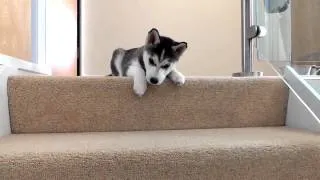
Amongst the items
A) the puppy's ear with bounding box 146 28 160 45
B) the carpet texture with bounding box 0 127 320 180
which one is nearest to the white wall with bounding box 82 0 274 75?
the puppy's ear with bounding box 146 28 160 45

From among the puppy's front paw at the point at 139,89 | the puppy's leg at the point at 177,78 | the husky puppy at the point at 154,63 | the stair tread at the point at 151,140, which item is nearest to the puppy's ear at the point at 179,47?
the husky puppy at the point at 154,63

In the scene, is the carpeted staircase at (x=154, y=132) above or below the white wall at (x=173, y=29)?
below

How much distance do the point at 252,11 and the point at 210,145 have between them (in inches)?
46.1

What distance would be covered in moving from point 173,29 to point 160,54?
7.02 ft

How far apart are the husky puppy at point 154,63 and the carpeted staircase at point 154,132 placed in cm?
4

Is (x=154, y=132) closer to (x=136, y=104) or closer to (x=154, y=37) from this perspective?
(x=136, y=104)

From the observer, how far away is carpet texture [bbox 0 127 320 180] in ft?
3.21

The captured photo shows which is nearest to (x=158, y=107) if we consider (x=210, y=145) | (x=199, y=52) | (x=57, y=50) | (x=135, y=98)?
(x=135, y=98)

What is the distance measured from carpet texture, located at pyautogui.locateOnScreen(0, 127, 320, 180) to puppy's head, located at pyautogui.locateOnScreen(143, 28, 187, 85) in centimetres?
48

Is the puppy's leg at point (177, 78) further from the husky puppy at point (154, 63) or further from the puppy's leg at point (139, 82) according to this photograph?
the puppy's leg at point (139, 82)

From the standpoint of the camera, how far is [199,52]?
377cm

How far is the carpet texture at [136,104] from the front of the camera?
1.40 metres

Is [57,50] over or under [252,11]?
under

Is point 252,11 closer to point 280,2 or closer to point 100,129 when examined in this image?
point 280,2
